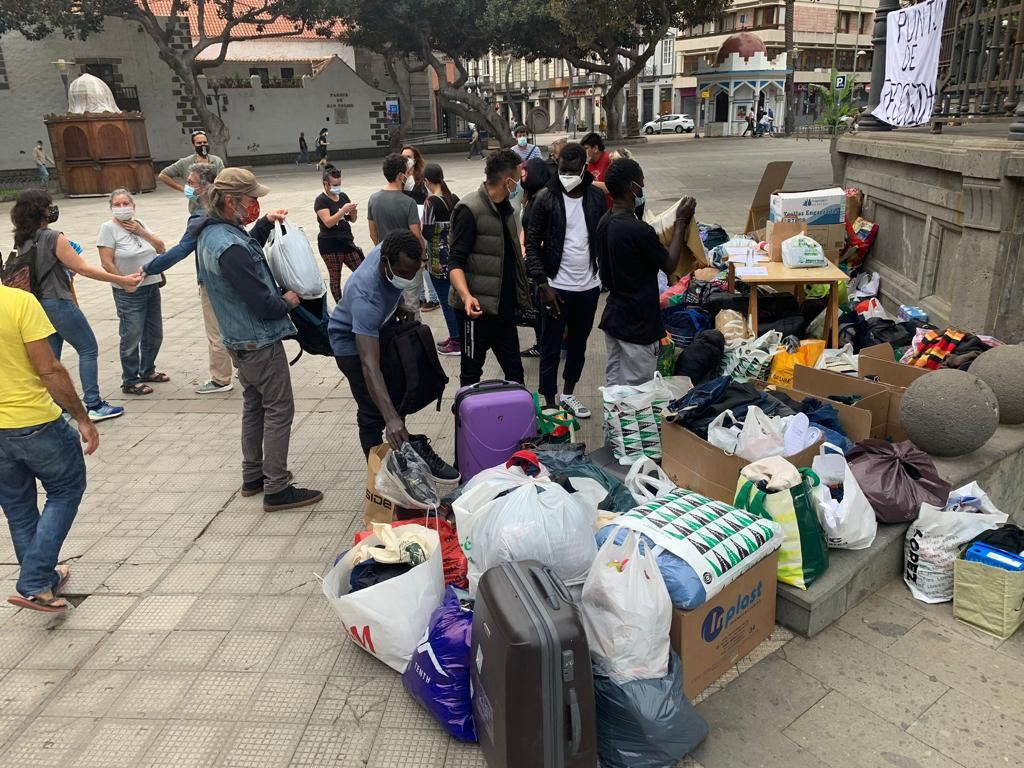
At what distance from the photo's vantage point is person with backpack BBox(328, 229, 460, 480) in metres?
3.69

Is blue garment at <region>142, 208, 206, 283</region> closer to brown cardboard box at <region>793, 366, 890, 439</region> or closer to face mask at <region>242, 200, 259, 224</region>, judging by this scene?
face mask at <region>242, 200, 259, 224</region>

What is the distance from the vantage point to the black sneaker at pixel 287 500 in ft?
14.4

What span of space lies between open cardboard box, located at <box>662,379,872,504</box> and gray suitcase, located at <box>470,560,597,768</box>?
151 centimetres

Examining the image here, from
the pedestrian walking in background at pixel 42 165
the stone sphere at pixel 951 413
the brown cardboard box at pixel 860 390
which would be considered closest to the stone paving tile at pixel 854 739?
the stone sphere at pixel 951 413

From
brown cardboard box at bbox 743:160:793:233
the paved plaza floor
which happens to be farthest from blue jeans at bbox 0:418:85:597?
brown cardboard box at bbox 743:160:793:233

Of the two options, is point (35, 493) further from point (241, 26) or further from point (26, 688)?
point (241, 26)

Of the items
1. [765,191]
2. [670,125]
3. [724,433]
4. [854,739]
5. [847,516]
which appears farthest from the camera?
[670,125]

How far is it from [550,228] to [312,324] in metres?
1.75

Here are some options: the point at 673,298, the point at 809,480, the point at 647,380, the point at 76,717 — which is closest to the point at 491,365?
the point at 673,298

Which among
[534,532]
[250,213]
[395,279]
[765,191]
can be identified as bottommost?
[534,532]

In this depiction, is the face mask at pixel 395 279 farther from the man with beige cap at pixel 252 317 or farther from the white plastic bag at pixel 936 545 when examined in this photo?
the white plastic bag at pixel 936 545

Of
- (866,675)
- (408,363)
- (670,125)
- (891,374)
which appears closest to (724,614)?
(866,675)

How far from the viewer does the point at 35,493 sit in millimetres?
3465

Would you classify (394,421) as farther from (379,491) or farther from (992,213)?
(992,213)
